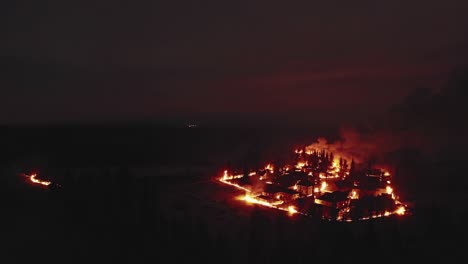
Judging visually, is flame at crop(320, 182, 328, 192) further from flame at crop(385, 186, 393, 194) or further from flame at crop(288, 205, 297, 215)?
flame at crop(288, 205, 297, 215)

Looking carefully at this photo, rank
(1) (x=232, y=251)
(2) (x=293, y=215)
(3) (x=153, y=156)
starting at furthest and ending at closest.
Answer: (3) (x=153, y=156)
(2) (x=293, y=215)
(1) (x=232, y=251)

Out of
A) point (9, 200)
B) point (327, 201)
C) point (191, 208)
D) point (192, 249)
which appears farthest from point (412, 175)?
point (9, 200)

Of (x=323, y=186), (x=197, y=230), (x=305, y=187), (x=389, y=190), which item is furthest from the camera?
(x=323, y=186)

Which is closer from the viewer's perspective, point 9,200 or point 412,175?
point 9,200

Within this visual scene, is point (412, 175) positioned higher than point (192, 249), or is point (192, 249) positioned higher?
point (412, 175)

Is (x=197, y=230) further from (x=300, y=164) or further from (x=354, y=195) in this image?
(x=300, y=164)

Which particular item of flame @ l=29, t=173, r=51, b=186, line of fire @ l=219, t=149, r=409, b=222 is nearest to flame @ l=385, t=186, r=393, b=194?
line of fire @ l=219, t=149, r=409, b=222

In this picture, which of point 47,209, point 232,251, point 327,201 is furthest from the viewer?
point 327,201

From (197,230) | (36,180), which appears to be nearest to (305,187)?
(197,230)

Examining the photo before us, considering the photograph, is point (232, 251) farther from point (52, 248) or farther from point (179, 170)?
point (179, 170)
